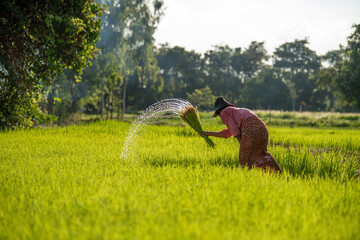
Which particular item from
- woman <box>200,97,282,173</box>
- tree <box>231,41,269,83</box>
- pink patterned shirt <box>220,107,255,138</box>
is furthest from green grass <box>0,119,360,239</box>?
tree <box>231,41,269,83</box>

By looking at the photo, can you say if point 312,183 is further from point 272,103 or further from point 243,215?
point 272,103

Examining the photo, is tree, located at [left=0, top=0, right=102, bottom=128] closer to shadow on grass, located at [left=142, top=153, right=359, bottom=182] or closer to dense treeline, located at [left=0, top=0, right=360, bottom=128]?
dense treeline, located at [left=0, top=0, right=360, bottom=128]

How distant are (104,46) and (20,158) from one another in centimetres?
2295

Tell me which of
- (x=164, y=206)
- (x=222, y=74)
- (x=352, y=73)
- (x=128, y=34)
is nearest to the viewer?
(x=164, y=206)

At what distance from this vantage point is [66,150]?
595 centimetres

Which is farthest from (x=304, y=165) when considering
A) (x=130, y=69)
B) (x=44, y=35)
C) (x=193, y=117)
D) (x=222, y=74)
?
(x=222, y=74)

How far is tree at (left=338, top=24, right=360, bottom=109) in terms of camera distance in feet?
90.6

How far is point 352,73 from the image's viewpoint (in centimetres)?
2819

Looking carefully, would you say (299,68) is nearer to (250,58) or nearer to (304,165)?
(250,58)

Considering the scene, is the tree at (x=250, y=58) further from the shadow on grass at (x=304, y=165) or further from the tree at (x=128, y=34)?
the shadow on grass at (x=304, y=165)

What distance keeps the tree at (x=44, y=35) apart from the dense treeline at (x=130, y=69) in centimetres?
2

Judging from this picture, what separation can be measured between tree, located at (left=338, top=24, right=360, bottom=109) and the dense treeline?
91 mm

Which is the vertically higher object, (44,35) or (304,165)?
(44,35)

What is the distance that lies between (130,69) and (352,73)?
2150cm
